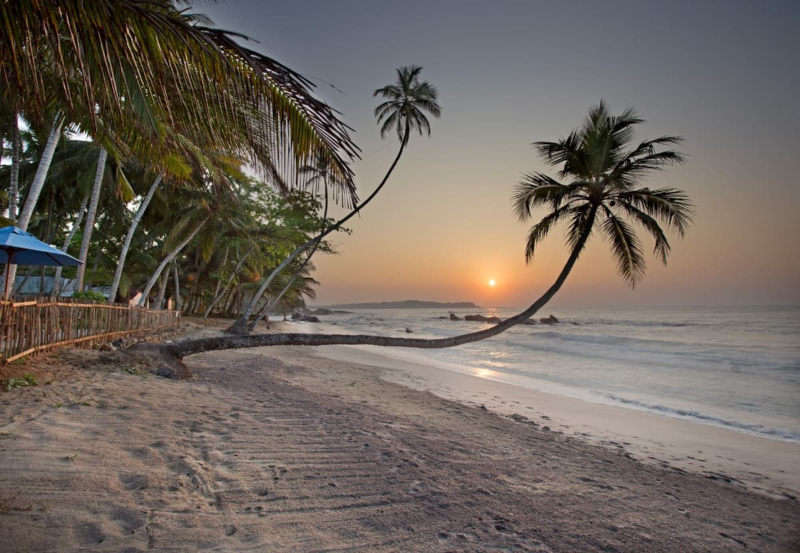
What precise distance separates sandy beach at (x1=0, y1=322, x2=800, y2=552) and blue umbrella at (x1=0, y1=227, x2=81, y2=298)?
3.63 metres

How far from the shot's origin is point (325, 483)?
3.32 metres

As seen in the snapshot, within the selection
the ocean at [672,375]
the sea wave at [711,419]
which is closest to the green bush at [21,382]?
the ocean at [672,375]

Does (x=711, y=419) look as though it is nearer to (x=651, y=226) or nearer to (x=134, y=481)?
(x=651, y=226)

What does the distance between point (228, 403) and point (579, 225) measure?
322 inches

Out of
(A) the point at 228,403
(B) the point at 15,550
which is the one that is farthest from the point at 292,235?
(B) the point at 15,550

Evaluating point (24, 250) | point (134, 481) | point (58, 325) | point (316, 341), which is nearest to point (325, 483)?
point (134, 481)

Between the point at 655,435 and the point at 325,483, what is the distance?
18.9 feet

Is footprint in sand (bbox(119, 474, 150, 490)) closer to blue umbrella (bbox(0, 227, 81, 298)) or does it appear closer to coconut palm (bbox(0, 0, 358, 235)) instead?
coconut palm (bbox(0, 0, 358, 235))

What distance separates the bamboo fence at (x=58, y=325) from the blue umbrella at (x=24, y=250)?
60cm

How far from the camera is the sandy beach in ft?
8.26

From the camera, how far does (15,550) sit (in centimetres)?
206

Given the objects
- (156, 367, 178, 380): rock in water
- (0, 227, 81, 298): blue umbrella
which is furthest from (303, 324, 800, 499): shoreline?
(0, 227, 81, 298): blue umbrella

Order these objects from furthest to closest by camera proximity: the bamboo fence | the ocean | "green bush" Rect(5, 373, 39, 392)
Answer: the ocean → the bamboo fence → "green bush" Rect(5, 373, 39, 392)

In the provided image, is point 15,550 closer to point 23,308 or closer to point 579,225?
point 23,308
